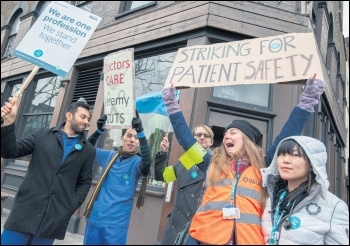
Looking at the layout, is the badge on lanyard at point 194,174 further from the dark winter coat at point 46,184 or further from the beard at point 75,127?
the beard at point 75,127

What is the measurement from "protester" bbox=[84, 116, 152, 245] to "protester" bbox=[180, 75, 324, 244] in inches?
41.5

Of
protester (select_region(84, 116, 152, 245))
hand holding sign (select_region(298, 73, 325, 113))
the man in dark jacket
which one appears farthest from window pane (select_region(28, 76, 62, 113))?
hand holding sign (select_region(298, 73, 325, 113))

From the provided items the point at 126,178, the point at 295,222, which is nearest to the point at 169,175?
the point at 126,178

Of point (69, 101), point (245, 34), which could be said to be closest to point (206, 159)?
point (245, 34)

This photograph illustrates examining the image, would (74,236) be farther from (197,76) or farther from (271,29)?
(271,29)

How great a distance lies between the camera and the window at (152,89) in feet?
17.9

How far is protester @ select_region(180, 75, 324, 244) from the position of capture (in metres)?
1.73

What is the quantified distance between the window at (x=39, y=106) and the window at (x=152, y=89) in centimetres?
297

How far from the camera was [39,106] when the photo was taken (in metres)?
8.87

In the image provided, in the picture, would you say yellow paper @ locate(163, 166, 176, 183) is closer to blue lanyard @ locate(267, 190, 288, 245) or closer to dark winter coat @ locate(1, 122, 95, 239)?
dark winter coat @ locate(1, 122, 95, 239)

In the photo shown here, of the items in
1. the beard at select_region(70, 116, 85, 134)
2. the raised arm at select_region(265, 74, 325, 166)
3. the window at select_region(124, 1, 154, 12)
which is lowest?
the beard at select_region(70, 116, 85, 134)

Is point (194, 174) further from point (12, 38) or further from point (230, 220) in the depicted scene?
point (12, 38)

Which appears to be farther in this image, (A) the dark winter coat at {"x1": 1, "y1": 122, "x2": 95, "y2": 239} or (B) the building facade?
(B) the building facade

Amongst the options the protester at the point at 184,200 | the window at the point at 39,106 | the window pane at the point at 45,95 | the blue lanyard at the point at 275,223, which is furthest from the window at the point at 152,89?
the blue lanyard at the point at 275,223
